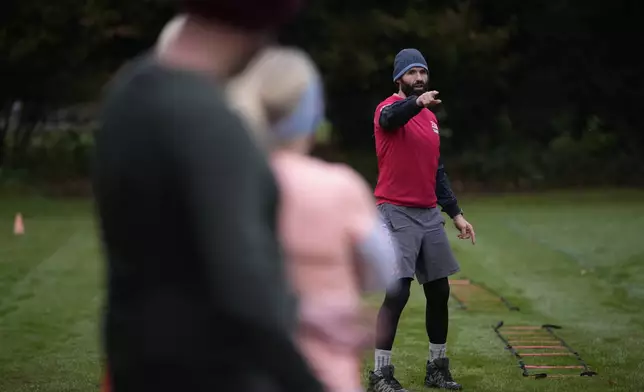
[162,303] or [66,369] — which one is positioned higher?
[162,303]

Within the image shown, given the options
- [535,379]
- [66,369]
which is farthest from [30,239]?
[535,379]

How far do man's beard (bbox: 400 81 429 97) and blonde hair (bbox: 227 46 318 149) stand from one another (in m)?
4.11

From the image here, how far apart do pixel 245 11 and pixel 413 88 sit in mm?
4567

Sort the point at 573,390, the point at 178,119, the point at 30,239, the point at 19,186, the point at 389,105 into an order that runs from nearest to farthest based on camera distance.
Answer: the point at 178,119
the point at 389,105
the point at 573,390
the point at 30,239
the point at 19,186

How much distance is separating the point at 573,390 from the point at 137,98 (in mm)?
5617

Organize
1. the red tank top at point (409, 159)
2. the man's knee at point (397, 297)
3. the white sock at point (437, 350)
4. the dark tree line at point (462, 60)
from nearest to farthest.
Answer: the red tank top at point (409, 159) → the man's knee at point (397, 297) → the white sock at point (437, 350) → the dark tree line at point (462, 60)

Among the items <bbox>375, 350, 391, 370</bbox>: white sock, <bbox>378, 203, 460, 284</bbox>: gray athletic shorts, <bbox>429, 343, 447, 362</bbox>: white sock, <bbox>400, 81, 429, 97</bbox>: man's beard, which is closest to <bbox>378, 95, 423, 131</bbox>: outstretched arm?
<bbox>400, 81, 429, 97</bbox>: man's beard

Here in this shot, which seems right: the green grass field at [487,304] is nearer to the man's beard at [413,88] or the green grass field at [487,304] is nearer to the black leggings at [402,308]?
the black leggings at [402,308]

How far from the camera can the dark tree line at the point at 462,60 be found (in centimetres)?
2808

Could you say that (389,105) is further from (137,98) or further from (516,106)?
(516,106)

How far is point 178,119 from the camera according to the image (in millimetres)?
1843

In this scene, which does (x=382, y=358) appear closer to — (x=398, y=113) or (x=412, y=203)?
(x=412, y=203)

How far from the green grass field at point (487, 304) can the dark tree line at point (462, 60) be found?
865 cm

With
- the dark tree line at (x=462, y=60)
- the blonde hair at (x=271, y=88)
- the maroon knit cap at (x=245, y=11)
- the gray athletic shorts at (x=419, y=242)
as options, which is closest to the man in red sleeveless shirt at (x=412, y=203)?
the gray athletic shorts at (x=419, y=242)
